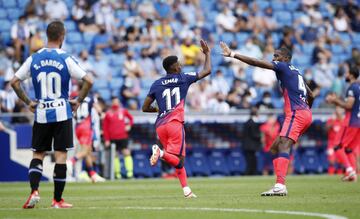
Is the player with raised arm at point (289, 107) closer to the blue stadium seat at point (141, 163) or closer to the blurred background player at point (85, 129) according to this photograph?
the blurred background player at point (85, 129)

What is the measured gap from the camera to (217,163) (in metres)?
27.9

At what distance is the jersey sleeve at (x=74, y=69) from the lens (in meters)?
11.8

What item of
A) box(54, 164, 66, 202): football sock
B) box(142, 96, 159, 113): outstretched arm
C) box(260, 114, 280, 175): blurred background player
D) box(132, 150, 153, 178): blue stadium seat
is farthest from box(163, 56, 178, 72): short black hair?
box(260, 114, 280, 175): blurred background player

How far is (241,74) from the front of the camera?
29.2 m

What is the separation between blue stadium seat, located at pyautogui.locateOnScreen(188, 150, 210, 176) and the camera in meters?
27.5

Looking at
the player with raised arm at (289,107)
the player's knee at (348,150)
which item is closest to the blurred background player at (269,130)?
the player's knee at (348,150)

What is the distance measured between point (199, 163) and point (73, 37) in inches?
208

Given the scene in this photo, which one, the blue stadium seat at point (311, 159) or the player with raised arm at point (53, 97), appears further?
the blue stadium seat at point (311, 159)

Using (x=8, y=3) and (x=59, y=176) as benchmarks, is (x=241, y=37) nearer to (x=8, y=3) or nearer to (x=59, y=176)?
(x=8, y=3)

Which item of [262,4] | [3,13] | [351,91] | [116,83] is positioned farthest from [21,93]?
[262,4]

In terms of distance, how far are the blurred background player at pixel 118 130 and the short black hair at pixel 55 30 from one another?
13.3 m

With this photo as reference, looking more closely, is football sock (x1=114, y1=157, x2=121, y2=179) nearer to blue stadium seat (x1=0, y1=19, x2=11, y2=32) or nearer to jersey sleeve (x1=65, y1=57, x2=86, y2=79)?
blue stadium seat (x1=0, y1=19, x2=11, y2=32)

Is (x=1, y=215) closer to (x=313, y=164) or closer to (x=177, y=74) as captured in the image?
(x=177, y=74)

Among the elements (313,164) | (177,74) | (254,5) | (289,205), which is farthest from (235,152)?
(289,205)
